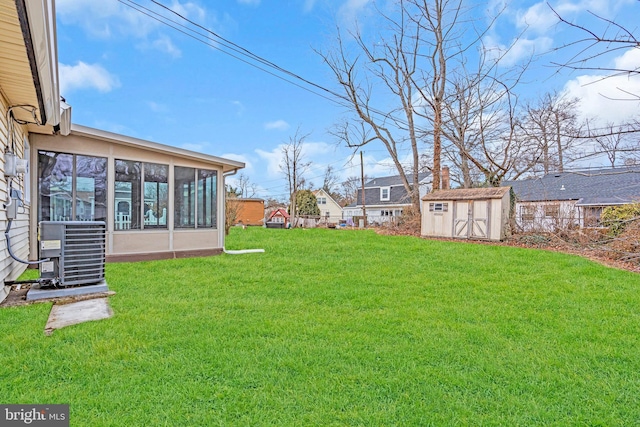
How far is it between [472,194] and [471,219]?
89 centimetres

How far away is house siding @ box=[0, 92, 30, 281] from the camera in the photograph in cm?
383

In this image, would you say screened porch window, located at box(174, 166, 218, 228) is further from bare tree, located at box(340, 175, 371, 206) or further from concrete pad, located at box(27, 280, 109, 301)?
bare tree, located at box(340, 175, 371, 206)

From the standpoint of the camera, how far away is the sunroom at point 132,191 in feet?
20.1

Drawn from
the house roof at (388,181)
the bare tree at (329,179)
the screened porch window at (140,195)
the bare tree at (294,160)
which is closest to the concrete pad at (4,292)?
the screened porch window at (140,195)

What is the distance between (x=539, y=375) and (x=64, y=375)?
3.12m

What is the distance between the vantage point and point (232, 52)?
→ 31.1ft

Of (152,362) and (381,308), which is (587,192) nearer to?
(381,308)

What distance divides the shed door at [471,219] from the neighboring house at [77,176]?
7984 mm

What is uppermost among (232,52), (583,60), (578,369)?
(232,52)

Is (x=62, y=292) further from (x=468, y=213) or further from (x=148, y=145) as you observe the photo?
(x=468, y=213)

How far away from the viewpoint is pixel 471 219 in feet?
39.4

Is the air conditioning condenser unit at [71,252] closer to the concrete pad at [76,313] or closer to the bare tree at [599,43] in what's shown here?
the concrete pad at [76,313]

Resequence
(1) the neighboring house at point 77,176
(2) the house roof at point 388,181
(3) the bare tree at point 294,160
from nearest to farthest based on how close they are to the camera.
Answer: (1) the neighboring house at point 77,176
(3) the bare tree at point 294,160
(2) the house roof at point 388,181

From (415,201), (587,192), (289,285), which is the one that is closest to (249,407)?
(289,285)
